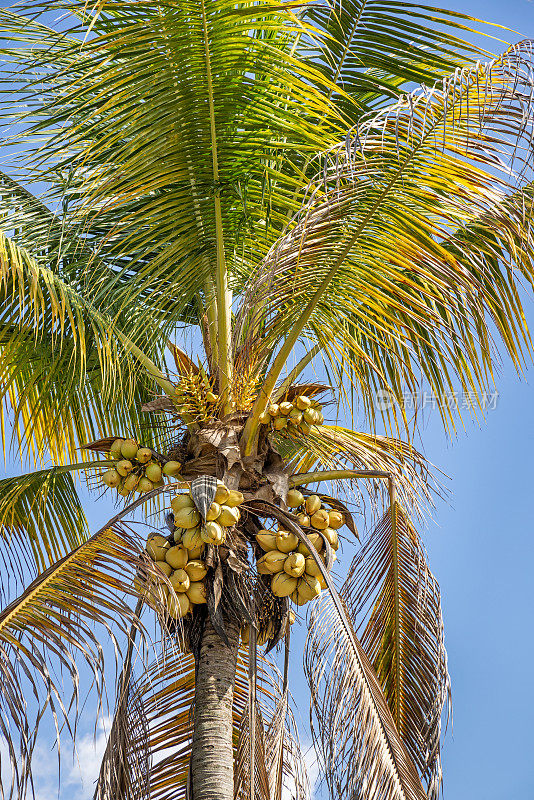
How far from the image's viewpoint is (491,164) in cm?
358

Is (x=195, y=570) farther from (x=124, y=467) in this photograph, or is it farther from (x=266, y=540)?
(x=124, y=467)

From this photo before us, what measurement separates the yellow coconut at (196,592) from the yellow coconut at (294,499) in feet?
2.08

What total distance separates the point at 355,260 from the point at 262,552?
4.65 ft

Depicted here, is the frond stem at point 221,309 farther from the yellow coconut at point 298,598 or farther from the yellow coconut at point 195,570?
the yellow coconut at point 298,598

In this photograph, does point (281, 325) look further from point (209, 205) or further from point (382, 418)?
point (382, 418)

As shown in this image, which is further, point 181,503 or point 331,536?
point 331,536

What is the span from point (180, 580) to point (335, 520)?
825 millimetres

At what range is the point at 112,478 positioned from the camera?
4.16 meters

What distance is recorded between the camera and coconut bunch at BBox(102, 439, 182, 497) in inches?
163

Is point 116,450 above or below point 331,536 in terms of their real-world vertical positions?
above

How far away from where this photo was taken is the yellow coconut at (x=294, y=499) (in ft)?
13.7

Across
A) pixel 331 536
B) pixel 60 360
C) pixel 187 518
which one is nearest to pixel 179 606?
pixel 187 518

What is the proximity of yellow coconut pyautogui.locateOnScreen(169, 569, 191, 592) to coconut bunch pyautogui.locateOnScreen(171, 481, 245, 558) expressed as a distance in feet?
0.34

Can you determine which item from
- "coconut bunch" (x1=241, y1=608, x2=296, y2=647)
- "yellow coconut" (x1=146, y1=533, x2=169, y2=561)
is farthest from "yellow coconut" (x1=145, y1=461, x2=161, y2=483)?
"coconut bunch" (x1=241, y1=608, x2=296, y2=647)
